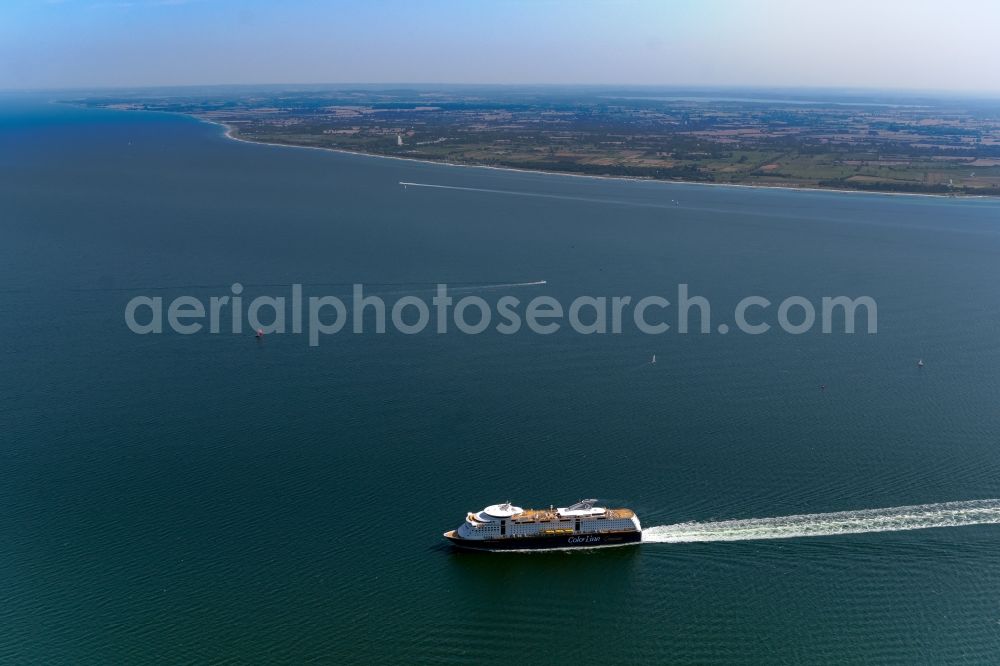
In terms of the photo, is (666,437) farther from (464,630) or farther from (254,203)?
(254,203)

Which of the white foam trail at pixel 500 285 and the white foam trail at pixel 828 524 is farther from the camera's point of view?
the white foam trail at pixel 500 285

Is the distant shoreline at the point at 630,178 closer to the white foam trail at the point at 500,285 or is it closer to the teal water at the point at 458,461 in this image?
the teal water at the point at 458,461

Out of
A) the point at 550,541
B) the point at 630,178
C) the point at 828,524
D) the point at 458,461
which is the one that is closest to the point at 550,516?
the point at 550,541

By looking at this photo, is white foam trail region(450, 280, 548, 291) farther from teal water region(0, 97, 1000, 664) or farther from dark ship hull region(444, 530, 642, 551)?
dark ship hull region(444, 530, 642, 551)

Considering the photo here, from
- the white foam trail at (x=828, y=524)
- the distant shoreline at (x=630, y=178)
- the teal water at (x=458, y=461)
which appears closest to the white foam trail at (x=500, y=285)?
the teal water at (x=458, y=461)

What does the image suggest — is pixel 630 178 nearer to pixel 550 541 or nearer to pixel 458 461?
pixel 458 461

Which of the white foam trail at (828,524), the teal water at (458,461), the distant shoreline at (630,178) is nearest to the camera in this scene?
the teal water at (458,461)

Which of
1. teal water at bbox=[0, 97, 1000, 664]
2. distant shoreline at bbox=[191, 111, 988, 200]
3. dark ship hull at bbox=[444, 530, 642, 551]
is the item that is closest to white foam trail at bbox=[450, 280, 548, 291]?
teal water at bbox=[0, 97, 1000, 664]
